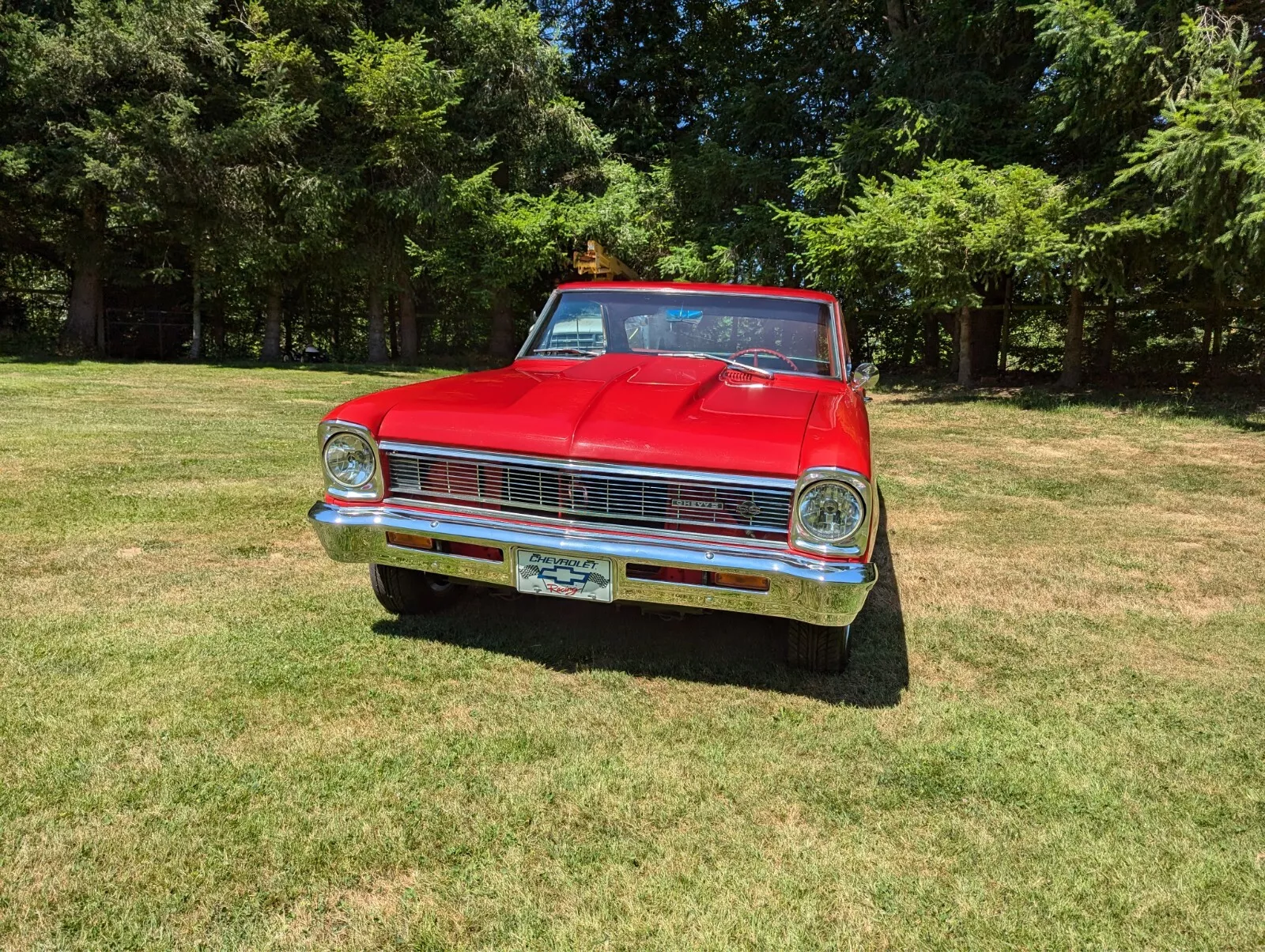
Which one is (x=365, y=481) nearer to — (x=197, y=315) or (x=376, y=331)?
(x=376, y=331)

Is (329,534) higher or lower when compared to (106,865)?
higher

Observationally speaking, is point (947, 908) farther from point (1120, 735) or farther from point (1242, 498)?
point (1242, 498)

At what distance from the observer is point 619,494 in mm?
3250

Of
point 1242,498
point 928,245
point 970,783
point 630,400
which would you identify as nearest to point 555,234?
point 928,245

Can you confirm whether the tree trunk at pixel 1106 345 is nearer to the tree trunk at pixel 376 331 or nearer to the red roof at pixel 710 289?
the red roof at pixel 710 289

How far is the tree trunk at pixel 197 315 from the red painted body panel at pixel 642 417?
841 inches

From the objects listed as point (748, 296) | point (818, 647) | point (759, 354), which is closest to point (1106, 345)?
point (748, 296)

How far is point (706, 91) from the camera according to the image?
83.1 ft

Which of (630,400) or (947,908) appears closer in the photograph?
(947,908)

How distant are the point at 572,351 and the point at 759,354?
105cm

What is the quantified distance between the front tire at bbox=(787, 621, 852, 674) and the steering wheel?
1514 mm

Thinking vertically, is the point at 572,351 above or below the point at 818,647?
above

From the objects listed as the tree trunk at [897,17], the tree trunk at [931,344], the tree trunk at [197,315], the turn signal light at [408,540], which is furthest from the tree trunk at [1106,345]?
the tree trunk at [197,315]

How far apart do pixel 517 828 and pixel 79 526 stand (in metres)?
4.28
